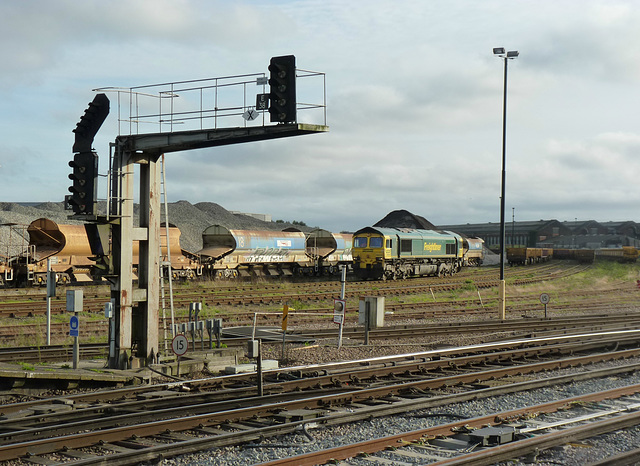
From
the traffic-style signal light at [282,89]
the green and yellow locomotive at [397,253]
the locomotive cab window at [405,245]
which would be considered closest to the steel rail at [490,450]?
the traffic-style signal light at [282,89]

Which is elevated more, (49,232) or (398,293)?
(49,232)

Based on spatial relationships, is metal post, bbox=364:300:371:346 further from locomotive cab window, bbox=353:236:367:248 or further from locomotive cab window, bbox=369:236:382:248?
locomotive cab window, bbox=353:236:367:248

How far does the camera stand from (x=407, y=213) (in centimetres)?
9625

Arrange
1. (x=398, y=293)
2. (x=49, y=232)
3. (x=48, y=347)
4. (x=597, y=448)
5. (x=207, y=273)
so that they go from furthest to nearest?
(x=207, y=273)
(x=398, y=293)
(x=49, y=232)
(x=48, y=347)
(x=597, y=448)

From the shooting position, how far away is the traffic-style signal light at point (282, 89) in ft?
40.4

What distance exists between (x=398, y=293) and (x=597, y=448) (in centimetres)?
2727

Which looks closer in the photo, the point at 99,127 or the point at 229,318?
the point at 99,127

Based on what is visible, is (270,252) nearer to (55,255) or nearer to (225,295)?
(225,295)

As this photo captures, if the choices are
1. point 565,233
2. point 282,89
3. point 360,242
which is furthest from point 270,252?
point 565,233

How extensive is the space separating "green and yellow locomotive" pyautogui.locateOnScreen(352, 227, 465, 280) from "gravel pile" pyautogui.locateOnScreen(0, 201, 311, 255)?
58.9 ft

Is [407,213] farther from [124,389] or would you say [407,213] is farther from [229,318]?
[124,389]

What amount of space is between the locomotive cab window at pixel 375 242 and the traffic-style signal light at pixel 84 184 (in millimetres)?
31445

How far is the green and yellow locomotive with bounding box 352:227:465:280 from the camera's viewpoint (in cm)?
4369

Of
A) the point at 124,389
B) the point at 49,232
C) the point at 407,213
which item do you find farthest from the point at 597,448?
the point at 407,213
